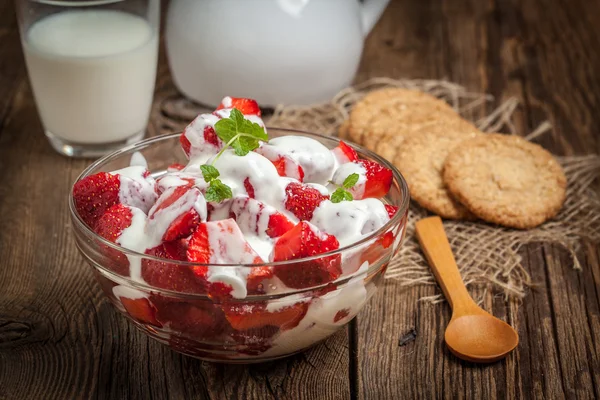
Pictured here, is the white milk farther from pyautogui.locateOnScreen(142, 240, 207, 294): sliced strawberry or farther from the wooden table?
pyautogui.locateOnScreen(142, 240, 207, 294): sliced strawberry

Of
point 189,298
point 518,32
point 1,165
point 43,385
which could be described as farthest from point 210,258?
point 518,32

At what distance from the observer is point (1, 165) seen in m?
2.21

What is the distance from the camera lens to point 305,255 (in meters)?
1.23

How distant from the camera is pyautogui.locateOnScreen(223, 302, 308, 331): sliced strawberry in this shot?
1225mm

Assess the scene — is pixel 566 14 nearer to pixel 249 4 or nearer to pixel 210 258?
pixel 249 4

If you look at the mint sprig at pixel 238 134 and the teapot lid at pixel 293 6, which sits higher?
the mint sprig at pixel 238 134

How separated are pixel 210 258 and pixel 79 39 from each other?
1.12 metres

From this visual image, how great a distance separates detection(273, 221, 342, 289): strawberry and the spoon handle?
445mm

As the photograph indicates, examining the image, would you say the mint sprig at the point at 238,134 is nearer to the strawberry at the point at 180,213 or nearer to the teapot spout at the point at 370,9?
the strawberry at the point at 180,213

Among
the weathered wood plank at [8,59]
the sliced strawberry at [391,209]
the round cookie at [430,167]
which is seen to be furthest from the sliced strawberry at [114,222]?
the weathered wood plank at [8,59]

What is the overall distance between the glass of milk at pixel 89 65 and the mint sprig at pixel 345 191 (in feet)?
3.18

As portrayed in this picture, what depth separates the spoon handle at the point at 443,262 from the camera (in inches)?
63.2

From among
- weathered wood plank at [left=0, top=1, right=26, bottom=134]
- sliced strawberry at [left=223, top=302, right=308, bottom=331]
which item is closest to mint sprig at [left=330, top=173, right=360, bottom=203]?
sliced strawberry at [left=223, top=302, right=308, bottom=331]

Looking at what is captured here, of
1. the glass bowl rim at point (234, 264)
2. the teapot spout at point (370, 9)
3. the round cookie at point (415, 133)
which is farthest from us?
the teapot spout at point (370, 9)
